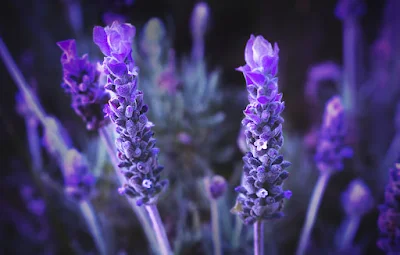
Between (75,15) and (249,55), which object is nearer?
(249,55)

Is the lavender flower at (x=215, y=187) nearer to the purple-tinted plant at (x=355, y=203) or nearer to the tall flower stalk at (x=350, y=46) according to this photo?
the purple-tinted plant at (x=355, y=203)

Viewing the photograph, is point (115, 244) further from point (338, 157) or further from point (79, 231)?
point (338, 157)

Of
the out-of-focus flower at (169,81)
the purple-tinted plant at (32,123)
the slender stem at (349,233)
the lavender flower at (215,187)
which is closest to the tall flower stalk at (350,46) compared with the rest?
the slender stem at (349,233)

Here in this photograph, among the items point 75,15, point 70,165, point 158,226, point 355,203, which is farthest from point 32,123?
point 355,203

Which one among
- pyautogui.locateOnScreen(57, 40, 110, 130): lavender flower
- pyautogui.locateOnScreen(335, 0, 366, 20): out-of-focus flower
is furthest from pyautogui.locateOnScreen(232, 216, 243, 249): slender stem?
pyautogui.locateOnScreen(335, 0, 366, 20): out-of-focus flower

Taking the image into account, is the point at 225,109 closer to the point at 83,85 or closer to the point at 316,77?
the point at 316,77
